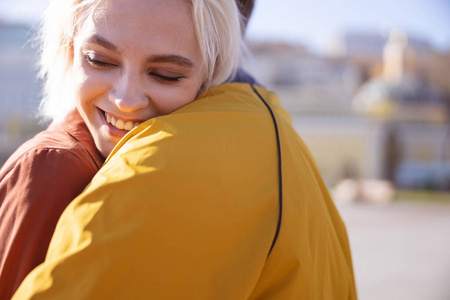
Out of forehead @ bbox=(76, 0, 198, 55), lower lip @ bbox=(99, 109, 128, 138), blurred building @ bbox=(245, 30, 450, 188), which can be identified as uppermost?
forehead @ bbox=(76, 0, 198, 55)

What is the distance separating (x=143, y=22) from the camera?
117 cm

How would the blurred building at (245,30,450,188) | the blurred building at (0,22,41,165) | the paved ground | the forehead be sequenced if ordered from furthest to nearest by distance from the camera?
the blurred building at (0,22,41,165), the blurred building at (245,30,450,188), the paved ground, the forehead

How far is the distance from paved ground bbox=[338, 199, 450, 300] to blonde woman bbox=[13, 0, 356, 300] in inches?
226

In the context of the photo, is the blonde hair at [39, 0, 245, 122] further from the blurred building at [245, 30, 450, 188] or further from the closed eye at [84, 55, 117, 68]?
the blurred building at [245, 30, 450, 188]

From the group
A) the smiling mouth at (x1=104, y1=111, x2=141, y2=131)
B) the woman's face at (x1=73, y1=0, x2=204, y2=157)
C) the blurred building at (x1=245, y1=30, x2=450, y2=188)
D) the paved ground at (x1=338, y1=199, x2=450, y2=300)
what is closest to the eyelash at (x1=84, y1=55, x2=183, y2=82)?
the woman's face at (x1=73, y1=0, x2=204, y2=157)

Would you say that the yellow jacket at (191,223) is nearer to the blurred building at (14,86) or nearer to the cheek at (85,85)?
the cheek at (85,85)

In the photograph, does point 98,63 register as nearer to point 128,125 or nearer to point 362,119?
point 128,125

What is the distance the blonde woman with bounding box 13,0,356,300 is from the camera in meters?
0.97

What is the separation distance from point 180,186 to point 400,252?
367 inches

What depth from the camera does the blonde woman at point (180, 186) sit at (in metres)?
0.97

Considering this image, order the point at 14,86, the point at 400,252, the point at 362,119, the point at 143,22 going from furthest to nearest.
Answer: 1. the point at 14,86
2. the point at 362,119
3. the point at 400,252
4. the point at 143,22

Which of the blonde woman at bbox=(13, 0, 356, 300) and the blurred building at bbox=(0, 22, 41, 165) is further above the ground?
the blonde woman at bbox=(13, 0, 356, 300)

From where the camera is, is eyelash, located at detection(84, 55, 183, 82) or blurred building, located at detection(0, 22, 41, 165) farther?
blurred building, located at detection(0, 22, 41, 165)

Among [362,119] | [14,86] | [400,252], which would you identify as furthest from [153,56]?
[14,86]
